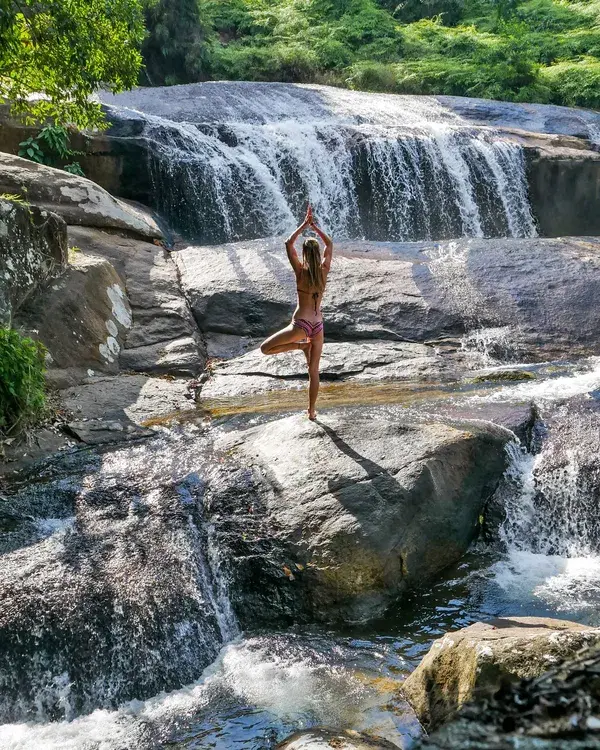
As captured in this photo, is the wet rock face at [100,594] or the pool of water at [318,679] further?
the wet rock face at [100,594]

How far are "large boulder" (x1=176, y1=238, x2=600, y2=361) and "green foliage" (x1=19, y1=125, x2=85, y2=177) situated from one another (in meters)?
3.28

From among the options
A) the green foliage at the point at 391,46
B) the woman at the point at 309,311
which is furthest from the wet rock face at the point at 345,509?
the green foliage at the point at 391,46

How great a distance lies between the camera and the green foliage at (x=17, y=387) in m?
6.57

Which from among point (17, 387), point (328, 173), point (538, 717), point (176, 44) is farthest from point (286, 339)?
point (176, 44)

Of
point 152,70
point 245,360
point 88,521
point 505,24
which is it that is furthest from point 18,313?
point 505,24

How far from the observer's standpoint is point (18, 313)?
27.6 feet

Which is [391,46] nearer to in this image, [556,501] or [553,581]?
[556,501]

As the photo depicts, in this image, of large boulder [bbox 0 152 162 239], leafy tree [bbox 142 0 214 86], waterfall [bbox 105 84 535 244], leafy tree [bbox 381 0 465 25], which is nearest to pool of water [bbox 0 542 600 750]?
large boulder [bbox 0 152 162 239]

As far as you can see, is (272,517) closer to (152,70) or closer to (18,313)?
(18,313)

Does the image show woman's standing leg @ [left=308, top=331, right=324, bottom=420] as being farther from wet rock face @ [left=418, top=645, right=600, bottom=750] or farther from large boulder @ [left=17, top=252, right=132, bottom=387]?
wet rock face @ [left=418, top=645, right=600, bottom=750]

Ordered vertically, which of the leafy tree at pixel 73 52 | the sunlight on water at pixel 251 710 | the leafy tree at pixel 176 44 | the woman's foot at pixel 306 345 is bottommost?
the sunlight on water at pixel 251 710

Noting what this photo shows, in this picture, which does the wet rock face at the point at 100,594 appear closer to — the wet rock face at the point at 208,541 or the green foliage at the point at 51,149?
the wet rock face at the point at 208,541

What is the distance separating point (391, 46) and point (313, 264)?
21.0 metres

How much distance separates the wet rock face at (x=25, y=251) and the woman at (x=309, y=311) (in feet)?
9.87
